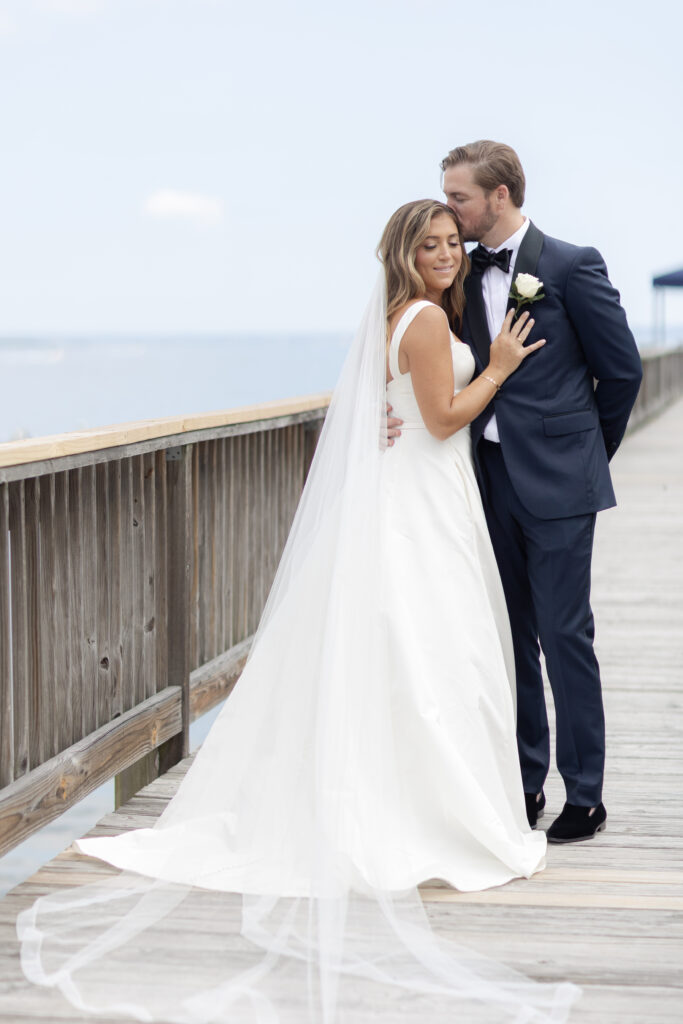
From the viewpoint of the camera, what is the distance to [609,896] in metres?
3.05

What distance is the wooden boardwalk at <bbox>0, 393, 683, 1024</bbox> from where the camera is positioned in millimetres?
2523

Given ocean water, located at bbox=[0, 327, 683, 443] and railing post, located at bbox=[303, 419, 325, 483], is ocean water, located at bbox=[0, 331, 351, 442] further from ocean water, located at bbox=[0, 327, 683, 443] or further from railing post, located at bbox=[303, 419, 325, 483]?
railing post, located at bbox=[303, 419, 325, 483]

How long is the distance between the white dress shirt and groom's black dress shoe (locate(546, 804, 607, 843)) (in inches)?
41.3

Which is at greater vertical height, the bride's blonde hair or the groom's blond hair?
the groom's blond hair

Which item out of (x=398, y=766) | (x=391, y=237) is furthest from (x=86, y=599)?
(x=391, y=237)

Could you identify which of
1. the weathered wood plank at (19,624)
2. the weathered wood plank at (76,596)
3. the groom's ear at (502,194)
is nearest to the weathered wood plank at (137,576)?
the weathered wood plank at (76,596)

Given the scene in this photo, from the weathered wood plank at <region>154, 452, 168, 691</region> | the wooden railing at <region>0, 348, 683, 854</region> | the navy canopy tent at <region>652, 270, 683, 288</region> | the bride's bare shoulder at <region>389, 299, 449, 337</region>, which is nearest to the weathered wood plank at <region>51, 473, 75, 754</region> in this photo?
the wooden railing at <region>0, 348, 683, 854</region>

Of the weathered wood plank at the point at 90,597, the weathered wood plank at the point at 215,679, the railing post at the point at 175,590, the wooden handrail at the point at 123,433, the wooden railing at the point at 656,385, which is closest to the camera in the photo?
the wooden handrail at the point at 123,433

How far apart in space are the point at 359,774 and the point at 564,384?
115 centimetres

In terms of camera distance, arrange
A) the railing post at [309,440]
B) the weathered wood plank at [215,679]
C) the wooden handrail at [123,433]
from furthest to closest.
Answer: the railing post at [309,440]
the weathered wood plank at [215,679]
the wooden handrail at [123,433]

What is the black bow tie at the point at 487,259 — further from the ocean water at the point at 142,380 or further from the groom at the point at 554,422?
the ocean water at the point at 142,380

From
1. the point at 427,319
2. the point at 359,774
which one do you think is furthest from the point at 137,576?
the point at 427,319

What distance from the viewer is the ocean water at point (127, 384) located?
52.7 feet

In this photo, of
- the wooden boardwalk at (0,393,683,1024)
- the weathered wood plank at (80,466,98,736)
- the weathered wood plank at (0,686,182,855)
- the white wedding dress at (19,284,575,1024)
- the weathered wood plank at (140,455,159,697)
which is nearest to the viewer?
the wooden boardwalk at (0,393,683,1024)
